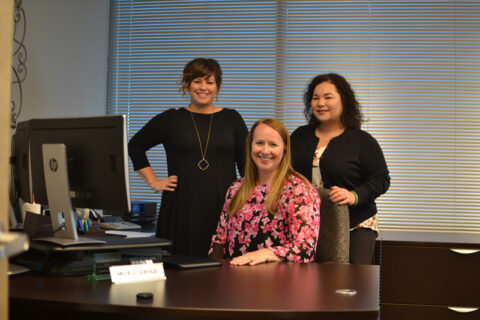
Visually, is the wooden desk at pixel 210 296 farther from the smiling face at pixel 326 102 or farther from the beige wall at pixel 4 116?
the smiling face at pixel 326 102

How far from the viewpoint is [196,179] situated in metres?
2.70

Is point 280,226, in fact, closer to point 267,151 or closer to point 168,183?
point 267,151

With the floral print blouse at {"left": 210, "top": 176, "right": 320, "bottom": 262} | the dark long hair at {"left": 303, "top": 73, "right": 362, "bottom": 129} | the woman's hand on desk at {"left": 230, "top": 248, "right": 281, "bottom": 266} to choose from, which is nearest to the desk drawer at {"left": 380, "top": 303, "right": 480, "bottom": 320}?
the dark long hair at {"left": 303, "top": 73, "right": 362, "bottom": 129}

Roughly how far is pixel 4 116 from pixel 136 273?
0.94m

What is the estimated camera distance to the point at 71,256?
5.44 ft

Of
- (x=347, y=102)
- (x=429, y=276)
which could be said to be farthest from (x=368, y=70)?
(x=429, y=276)

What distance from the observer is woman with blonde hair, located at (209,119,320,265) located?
79.4 inches

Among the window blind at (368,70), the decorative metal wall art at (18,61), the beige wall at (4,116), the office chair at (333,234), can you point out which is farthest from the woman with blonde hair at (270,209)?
the window blind at (368,70)

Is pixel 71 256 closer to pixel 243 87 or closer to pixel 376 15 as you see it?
pixel 243 87

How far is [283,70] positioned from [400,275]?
1754 millimetres

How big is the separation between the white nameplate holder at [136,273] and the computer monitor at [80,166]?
0.71 feet

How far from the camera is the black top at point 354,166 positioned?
2627 millimetres

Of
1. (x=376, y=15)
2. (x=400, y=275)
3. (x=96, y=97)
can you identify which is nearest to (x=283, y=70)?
(x=376, y=15)

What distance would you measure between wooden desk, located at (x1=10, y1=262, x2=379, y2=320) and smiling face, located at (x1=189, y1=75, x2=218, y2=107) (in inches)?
45.8
